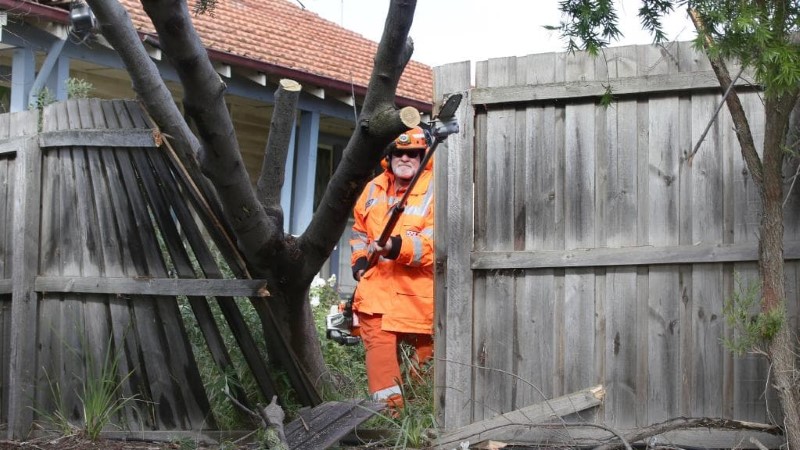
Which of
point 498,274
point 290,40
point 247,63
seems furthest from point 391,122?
point 290,40

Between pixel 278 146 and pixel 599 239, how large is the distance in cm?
189

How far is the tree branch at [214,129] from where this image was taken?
4.85 meters

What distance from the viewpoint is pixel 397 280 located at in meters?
6.77

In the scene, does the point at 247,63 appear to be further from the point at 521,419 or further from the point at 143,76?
the point at 521,419

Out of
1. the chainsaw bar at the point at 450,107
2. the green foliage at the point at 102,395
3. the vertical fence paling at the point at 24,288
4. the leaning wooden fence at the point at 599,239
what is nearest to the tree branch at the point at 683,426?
the leaning wooden fence at the point at 599,239

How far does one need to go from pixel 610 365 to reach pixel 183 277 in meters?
2.53

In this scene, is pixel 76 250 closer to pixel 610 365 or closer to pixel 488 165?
pixel 488 165

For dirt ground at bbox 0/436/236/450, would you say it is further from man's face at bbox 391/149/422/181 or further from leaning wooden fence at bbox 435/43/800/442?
man's face at bbox 391/149/422/181

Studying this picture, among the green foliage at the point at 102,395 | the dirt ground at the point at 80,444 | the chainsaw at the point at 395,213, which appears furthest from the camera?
the green foliage at the point at 102,395

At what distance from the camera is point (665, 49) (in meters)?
5.56

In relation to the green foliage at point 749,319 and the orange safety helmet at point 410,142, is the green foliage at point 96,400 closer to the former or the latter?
the orange safety helmet at point 410,142

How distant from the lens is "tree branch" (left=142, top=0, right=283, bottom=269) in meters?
4.85

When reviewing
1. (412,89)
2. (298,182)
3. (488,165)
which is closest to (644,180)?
(488,165)

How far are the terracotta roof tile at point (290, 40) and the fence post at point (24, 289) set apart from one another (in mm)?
5937
